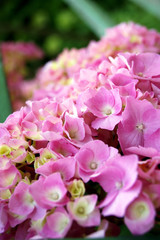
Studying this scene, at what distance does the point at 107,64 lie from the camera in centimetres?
49

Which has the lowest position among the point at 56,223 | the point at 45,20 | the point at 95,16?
the point at 45,20

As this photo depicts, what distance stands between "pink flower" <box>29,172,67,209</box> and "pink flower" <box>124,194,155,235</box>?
0.21 feet

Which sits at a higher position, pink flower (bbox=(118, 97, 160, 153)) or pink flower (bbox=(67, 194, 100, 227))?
pink flower (bbox=(118, 97, 160, 153))

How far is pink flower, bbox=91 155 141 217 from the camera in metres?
0.31

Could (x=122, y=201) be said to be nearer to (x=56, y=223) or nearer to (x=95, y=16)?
(x=56, y=223)

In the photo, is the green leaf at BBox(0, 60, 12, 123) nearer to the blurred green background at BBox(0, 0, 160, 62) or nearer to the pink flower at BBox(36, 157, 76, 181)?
the pink flower at BBox(36, 157, 76, 181)

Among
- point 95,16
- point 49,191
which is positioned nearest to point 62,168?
point 49,191

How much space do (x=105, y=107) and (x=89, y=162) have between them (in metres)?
0.08

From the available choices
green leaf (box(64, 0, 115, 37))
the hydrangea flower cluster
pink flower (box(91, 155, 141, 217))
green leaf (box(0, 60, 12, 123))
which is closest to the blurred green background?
green leaf (box(64, 0, 115, 37))

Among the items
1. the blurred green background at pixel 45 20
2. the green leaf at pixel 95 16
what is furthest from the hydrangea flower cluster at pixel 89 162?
the blurred green background at pixel 45 20

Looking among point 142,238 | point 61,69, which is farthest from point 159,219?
point 61,69

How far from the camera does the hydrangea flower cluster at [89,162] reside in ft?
1.05

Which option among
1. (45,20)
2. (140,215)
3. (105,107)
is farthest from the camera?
(45,20)

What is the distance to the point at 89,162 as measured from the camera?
36cm
